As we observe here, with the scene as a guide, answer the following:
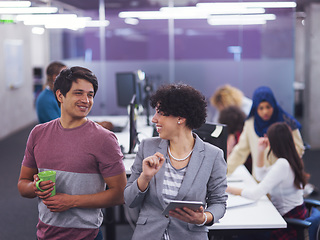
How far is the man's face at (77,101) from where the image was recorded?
1793 mm

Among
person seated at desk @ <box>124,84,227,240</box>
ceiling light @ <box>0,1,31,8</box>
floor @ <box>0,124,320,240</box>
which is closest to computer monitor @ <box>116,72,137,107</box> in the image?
floor @ <box>0,124,320,240</box>

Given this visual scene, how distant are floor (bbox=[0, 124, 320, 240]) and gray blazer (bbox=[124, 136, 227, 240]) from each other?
1.73m

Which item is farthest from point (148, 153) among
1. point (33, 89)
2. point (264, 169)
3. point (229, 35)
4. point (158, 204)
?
point (33, 89)

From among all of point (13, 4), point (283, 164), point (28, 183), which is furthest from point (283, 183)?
point (13, 4)

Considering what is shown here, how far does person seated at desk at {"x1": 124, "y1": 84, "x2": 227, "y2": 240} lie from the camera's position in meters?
1.81

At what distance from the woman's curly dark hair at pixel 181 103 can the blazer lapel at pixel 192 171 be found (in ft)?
0.42

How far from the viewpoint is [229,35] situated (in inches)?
295

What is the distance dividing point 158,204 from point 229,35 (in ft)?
20.0

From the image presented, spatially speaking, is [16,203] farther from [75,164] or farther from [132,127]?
[75,164]

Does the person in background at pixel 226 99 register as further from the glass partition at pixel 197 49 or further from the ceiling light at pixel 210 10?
the ceiling light at pixel 210 10

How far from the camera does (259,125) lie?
3.58 metres

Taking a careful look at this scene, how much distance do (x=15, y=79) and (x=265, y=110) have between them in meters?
7.01

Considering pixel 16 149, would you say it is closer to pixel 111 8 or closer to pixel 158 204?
pixel 111 8

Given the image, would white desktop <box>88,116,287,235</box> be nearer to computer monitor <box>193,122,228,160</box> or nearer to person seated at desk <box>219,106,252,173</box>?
computer monitor <box>193,122,228,160</box>
